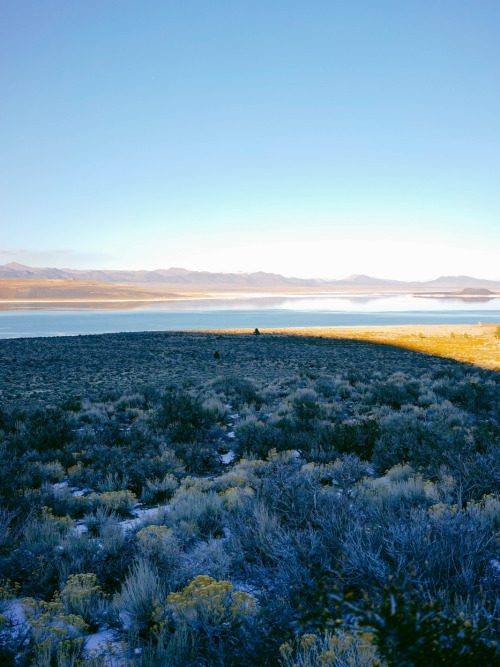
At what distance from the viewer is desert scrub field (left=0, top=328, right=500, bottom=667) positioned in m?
2.18

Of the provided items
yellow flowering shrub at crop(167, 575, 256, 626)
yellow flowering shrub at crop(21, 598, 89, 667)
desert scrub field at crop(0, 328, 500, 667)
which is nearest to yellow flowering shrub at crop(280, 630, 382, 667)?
desert scrub field at crop(0, 328, 500, 667)

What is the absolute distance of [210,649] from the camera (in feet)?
7.26

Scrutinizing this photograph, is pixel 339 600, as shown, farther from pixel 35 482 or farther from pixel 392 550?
pixel 35 482

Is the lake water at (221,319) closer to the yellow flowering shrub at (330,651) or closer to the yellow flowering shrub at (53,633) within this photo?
the yellow flowering shrub at (53,633)

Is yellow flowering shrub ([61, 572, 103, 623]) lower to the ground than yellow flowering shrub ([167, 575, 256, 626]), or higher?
lower

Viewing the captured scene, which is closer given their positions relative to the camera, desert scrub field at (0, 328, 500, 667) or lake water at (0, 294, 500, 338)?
desert scrub field at (0, 328, 500, 667)

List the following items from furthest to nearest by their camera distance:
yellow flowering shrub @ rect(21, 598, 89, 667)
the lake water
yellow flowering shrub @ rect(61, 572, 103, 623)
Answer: the lake water, yellow flowering shrub @ rect(61, 572, 103, 623), yellow flowering shrub @ rect(21, 598, 89, 667)

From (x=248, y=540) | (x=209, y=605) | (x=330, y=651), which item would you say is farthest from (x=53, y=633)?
(x=330, y=651)

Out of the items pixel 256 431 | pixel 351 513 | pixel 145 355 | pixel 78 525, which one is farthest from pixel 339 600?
pixel 145 355

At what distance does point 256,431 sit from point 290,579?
15.8 ft

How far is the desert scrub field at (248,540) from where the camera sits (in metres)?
2.18

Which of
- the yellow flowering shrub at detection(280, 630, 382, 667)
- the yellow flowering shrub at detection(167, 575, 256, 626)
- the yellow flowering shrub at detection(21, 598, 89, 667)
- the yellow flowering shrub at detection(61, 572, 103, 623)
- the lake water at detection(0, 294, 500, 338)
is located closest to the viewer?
the yellow flowering shrub at detection(280, 630, 382, 667)

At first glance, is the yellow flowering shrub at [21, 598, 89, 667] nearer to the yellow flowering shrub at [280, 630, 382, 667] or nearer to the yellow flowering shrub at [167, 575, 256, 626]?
the yellow flowering shrub at [167, 575, 256, 626]

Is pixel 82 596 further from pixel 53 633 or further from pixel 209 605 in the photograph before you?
pixel 209 605
